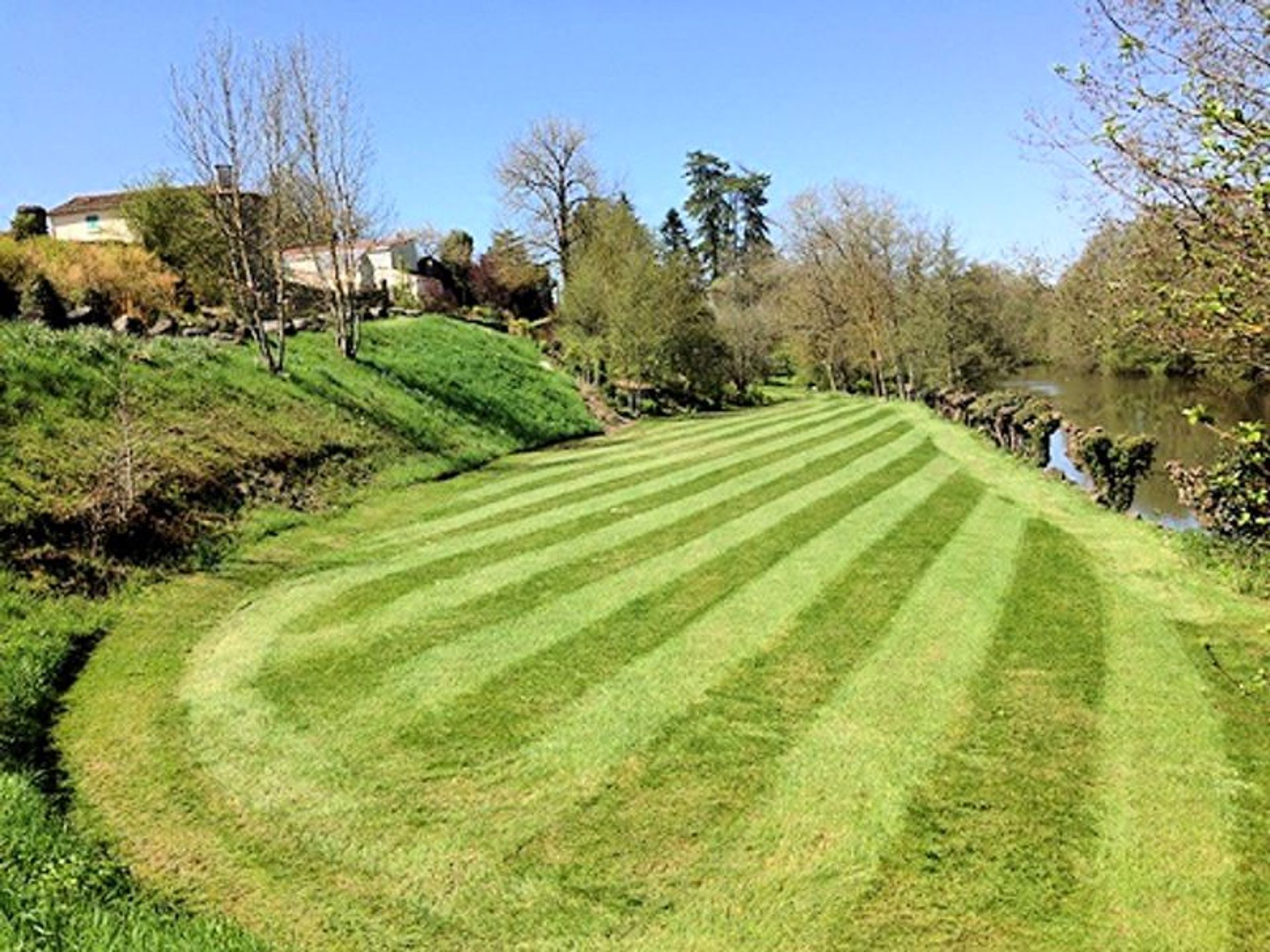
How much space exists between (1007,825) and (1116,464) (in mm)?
11289

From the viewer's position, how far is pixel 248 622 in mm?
8953

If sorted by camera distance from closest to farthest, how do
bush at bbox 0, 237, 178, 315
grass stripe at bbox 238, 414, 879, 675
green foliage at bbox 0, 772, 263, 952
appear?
1. green foliage at bbox 0, 772, 263, 952
2. grass stripe at bbox 238, 414, 879, 675
3. bush at bbox 0, 237, 178, 315

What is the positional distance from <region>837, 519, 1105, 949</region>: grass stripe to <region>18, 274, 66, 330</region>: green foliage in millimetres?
18925

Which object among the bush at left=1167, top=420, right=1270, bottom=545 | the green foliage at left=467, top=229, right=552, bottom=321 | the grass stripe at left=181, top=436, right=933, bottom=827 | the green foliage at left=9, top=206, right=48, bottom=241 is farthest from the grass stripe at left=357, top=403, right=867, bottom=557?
the green foliage at left=467, top=229, right=552, bottom=321

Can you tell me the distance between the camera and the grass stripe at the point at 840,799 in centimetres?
430

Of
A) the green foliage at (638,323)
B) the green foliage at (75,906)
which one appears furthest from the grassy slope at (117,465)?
the green foliage at (638,323)

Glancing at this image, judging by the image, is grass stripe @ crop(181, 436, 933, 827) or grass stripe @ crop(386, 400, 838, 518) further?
grass stripe @ crop(386, 400, 838, 518)

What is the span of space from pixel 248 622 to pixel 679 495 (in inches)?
320

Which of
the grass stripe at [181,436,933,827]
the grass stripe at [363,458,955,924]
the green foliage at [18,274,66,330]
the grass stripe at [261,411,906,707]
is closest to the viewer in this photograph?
the grass stripe at [363,458,955,924]

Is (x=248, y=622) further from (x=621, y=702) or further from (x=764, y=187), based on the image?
(x=764, y=187)

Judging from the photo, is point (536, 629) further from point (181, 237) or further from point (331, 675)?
point (181, 237)

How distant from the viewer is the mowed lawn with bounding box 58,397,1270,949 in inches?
173

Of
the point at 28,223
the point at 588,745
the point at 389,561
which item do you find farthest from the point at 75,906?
the point at 28,223

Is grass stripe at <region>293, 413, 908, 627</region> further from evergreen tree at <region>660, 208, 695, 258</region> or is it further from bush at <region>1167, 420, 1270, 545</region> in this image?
evergreen tree at <region>660, 208, 695, 258</region>
